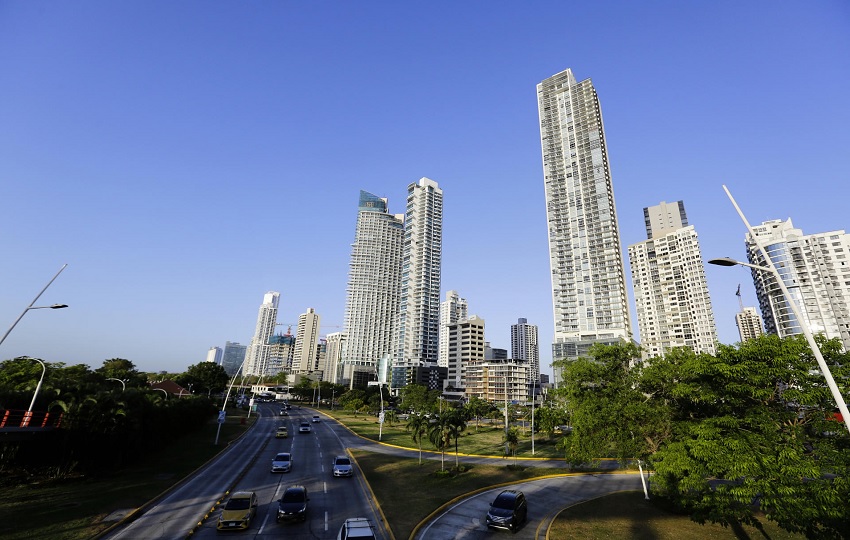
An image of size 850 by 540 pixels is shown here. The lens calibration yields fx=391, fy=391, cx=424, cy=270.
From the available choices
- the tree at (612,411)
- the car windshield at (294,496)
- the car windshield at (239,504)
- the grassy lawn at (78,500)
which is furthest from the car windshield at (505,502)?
the grassy lawn at (78,500)

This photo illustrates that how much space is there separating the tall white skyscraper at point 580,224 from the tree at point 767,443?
134859 mm

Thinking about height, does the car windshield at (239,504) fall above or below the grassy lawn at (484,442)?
above

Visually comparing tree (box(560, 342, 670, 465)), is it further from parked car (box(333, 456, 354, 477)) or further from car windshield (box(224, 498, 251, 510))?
car windshield (box(224, 498, 251, 510))

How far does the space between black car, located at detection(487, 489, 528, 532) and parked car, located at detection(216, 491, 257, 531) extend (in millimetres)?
13694

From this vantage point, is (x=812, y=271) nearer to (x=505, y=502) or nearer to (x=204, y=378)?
(x=505, y=502)

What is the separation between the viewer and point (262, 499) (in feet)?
90.0

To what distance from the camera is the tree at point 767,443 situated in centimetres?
1552

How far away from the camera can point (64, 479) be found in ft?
96.9

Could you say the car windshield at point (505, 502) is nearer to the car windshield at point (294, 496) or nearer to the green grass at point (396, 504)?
the green grass at point (396, 504)

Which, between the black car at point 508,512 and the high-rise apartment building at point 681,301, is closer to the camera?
the black car at point 508,512

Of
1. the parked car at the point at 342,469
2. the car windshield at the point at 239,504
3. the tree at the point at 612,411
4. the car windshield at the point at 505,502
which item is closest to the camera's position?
the car windshield at the point at 239,504

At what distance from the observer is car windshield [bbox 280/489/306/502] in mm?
24016

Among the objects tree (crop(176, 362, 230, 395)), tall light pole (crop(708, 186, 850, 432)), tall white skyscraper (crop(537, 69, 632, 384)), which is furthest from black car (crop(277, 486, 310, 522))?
tall white skyscraper (crop(537, 69, 632, 384))

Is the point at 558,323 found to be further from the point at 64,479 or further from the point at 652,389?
the point at 64,479
